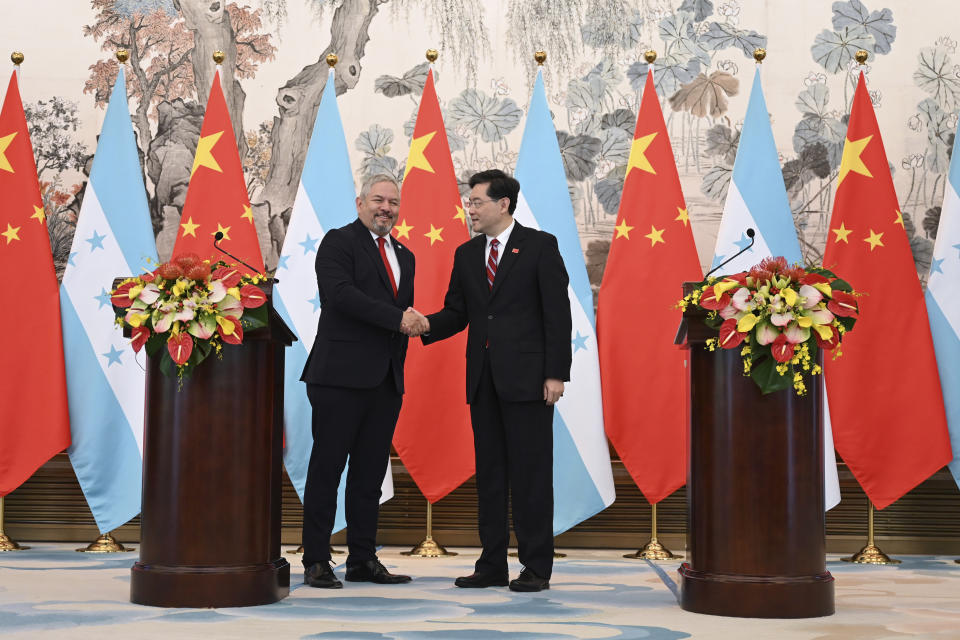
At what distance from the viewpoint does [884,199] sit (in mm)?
4676

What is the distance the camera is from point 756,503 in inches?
117

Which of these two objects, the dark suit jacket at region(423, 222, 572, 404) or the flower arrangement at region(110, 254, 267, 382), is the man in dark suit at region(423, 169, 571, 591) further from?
the flower arrangement at region(110, 254, 267, 382)

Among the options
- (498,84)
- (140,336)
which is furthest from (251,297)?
(498,84)

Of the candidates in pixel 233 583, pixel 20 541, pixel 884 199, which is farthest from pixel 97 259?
pixel 884 199

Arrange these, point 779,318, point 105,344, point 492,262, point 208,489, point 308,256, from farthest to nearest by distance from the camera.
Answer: point 308,256 → point 105,344 → point 492,262 → point 208,489 → point 779,318

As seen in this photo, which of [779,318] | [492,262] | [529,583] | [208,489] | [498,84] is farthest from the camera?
[498,84]

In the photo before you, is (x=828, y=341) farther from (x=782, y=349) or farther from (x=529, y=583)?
(x=529, y=583)

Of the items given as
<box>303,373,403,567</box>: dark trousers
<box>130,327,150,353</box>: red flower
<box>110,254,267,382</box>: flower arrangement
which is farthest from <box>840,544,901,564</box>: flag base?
<box>130,327,150,353</box>: red flower

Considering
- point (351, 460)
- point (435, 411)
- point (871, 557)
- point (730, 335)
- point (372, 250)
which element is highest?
point (372, 250)

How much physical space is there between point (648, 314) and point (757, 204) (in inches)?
29.9

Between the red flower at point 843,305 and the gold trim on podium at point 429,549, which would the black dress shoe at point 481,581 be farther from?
the red flower at point 843,305

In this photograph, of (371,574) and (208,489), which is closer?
(208,489)

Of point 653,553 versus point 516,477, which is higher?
point 516,477

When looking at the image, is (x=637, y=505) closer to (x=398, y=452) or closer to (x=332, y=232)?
(x=398, y=452)
